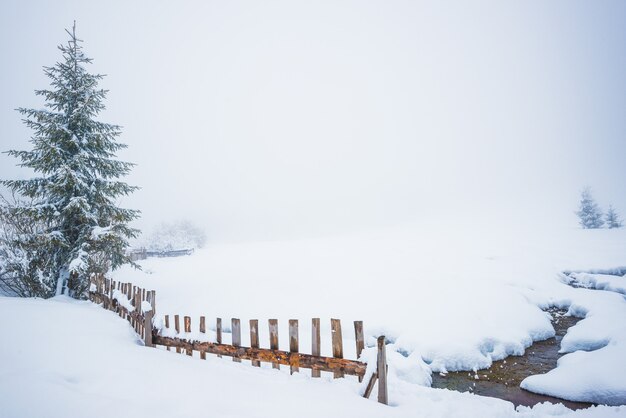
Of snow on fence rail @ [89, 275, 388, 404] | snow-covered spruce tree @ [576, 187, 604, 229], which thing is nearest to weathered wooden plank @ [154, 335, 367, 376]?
Result: snow on fence rail @ [89, 275, 388, 404]

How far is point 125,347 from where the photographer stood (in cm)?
447

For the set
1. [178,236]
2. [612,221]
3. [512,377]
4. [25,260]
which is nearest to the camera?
[512,377]

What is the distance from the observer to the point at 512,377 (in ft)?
22.1

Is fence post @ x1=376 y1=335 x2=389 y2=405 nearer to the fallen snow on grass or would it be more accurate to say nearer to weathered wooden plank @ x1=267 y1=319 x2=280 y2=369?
weathered wooden plank @ x1=267 y1=319 x2=280 y2=369

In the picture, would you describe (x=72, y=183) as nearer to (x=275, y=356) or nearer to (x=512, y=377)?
(x=275, y=356)

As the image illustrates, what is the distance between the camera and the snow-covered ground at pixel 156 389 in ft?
8.87

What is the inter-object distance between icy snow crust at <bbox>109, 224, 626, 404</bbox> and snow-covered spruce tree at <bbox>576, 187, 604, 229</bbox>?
20.0 meters

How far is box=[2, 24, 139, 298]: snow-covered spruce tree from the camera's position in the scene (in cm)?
883

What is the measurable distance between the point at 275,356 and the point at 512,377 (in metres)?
6.01

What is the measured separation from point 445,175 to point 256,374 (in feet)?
463

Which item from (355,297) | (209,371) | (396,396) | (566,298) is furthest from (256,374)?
(566,298)

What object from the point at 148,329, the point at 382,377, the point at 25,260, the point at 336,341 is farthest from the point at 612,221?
the point at 25,260

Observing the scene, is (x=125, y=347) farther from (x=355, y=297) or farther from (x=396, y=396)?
(x=355, y=297)

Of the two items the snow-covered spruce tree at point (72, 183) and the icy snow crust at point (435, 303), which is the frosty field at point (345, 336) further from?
the snow-covered spruce tree at point (72, 183)
